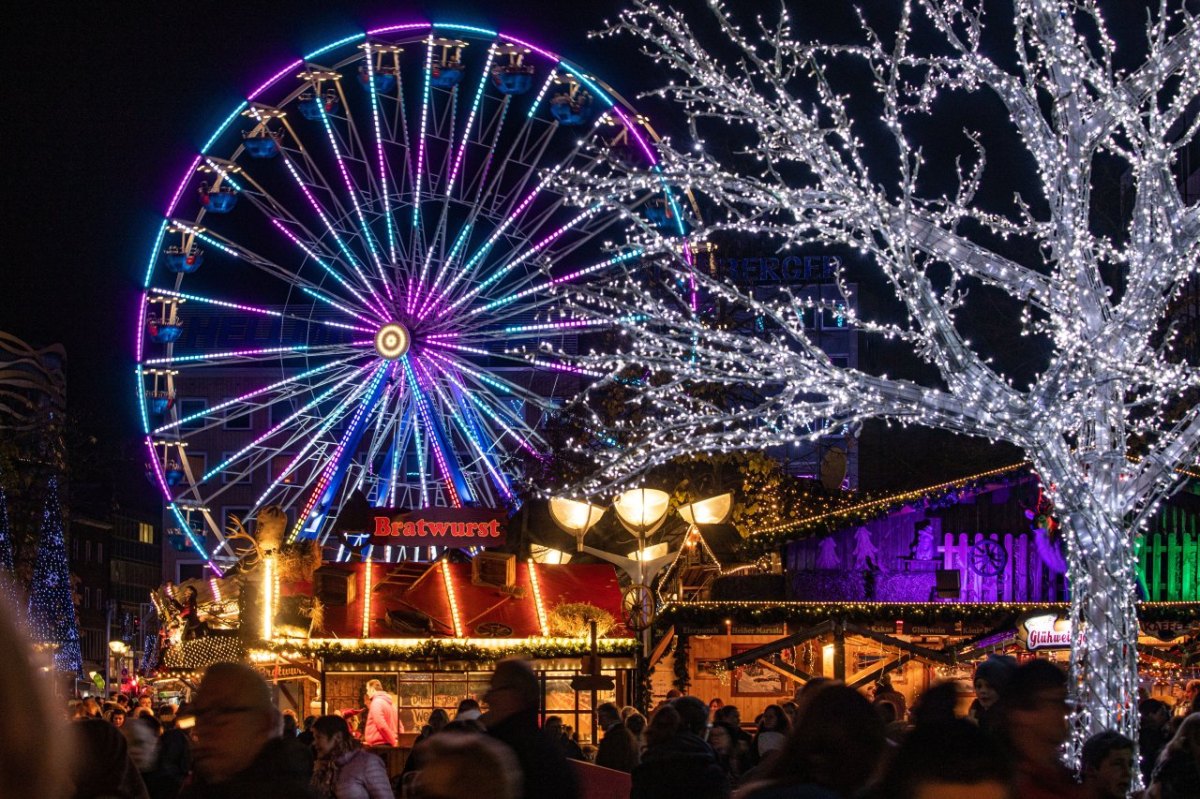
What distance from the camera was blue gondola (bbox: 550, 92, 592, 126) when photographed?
25672 mm

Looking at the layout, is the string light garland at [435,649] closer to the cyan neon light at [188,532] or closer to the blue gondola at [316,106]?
the cyan neon light at [188,532]

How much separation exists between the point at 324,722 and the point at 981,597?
44.3 ft

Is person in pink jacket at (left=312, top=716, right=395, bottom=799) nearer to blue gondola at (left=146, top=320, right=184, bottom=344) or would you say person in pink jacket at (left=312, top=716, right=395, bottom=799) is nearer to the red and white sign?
the red and white sign

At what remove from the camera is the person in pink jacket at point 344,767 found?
32.9 ft

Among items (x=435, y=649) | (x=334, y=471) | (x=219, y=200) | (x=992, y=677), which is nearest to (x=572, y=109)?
(x=219, y=200)

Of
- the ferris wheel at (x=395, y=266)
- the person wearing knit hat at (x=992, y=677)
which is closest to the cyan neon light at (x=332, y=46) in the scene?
the ferris wheel at (x=395, y=266)

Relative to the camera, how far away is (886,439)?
43.3 metres

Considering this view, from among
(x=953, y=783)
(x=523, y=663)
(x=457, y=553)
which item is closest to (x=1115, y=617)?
(x=523, y=663)

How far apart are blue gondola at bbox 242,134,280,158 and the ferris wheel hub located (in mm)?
3769

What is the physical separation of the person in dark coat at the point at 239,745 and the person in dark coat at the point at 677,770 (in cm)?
275

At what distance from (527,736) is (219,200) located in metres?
21.5

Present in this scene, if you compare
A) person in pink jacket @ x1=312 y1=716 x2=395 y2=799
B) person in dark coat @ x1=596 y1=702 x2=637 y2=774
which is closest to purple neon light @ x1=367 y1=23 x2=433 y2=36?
person in pink jacket @ x1=312 y1=716 x2=395 y2=799

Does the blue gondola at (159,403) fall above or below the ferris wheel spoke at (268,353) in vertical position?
below

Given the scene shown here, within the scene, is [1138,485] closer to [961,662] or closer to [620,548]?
[620,548]
